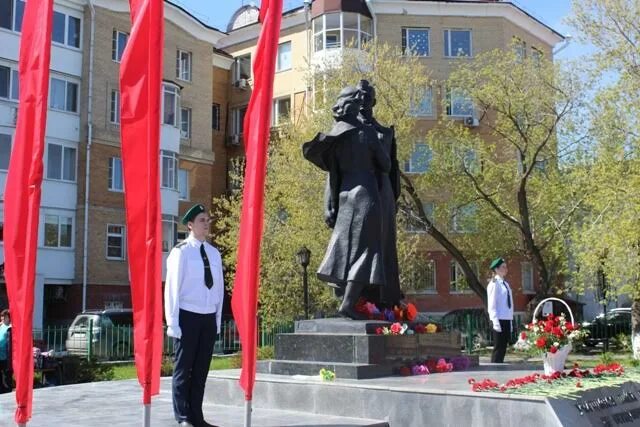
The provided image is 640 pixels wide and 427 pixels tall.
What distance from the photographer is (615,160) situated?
22.4m

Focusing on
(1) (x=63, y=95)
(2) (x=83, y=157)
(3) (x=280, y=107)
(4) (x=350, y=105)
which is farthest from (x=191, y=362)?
(3) (x=280, y=107)

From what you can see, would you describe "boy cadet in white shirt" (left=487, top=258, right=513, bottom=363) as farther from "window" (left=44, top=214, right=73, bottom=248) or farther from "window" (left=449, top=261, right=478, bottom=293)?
"window" (left=449, top=261, right=478, bottom=293)

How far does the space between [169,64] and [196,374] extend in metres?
34.4

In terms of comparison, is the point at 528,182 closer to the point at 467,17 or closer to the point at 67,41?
the point at 467,17

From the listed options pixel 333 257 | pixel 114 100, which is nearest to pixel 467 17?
pixel 114 100

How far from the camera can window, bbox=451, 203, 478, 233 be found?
30391mm

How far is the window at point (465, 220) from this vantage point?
30.4 m

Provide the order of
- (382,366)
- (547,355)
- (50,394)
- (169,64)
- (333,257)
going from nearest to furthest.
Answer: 1. (547,355)
2. (382,366)
3. (333,257)
4. (50,394)
5. (169,64)

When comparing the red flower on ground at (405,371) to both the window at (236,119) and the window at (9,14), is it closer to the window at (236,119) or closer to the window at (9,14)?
the window at (9,14)

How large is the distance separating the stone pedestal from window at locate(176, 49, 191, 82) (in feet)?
106

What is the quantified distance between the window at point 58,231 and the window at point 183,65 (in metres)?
10.1

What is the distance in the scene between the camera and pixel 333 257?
9898 mm

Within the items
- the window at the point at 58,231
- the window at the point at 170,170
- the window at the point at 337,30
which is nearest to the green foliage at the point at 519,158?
the window at the point at 337,30

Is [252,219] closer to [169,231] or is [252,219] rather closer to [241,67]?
[169,231]
